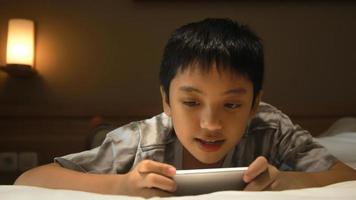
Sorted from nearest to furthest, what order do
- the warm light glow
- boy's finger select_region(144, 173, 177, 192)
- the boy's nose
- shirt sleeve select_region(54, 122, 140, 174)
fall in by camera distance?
boy's finger select_region(144, 173, 177, 192), the boy's nose, shirt sleeve select_region(54, 122, 140, 174), the warm light glow

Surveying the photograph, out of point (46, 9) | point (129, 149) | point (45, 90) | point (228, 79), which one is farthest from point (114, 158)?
point (46, 9)

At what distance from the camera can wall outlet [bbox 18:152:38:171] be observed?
1.83 m

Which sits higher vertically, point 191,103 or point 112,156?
point 191,103

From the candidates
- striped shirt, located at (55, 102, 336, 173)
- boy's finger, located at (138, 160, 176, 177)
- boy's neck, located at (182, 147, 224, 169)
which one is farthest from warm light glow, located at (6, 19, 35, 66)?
boy's finger, located at (138, 160, 176, 177)

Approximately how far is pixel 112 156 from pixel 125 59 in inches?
39.8

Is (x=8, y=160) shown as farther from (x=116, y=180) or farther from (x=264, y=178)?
(x=264, y=178)

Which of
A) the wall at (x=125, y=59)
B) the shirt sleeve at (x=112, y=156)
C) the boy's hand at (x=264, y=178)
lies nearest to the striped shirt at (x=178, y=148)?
the shirt sleeve at (x=112, y=156)

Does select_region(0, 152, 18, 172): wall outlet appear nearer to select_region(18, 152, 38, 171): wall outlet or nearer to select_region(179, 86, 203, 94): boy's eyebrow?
select_region(18, 152, 38, 171): wall outlet

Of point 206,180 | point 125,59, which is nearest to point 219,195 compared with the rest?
point 206,180

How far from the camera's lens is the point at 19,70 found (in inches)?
71.6

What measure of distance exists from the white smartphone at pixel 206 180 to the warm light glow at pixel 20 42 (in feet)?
4.47

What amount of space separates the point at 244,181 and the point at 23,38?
145 centimetres

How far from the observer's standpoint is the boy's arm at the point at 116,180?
65cm

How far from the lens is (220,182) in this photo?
2.18 ft
